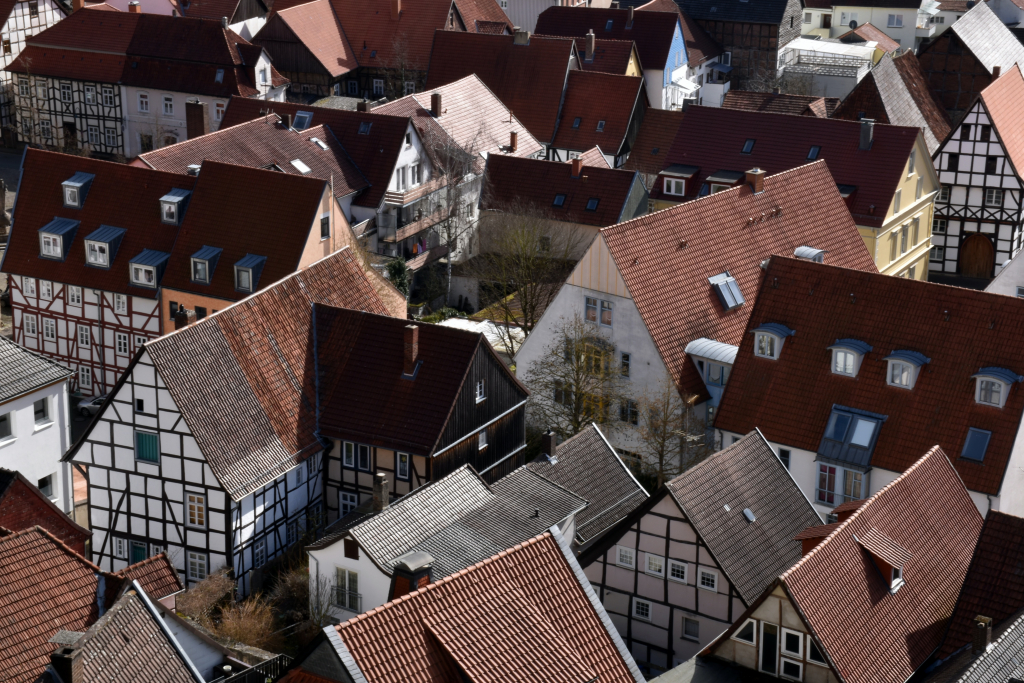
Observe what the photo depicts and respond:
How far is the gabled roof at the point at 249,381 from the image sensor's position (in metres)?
47.7

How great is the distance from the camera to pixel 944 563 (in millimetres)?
40938

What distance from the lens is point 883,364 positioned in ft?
164

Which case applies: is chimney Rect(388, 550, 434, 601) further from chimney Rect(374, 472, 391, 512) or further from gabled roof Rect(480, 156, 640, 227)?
gabled roof Rect(480, 156, 640, 227)

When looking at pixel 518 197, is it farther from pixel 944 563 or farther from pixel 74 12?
pixel 74 12

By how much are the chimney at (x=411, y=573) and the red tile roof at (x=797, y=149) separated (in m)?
38.4

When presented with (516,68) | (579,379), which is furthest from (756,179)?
(516,68)

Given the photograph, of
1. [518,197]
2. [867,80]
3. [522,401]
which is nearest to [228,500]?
[522,401]

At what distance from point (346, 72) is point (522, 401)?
53314mm

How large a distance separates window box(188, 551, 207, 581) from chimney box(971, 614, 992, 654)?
24066 mm

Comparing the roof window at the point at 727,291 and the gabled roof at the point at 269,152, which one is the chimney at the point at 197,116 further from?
the roof window at the point at 727,291

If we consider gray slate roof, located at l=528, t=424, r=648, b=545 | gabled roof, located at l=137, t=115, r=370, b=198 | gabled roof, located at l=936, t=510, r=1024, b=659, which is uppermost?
gabled roof, located at l=137, t=115, r=370, b=198

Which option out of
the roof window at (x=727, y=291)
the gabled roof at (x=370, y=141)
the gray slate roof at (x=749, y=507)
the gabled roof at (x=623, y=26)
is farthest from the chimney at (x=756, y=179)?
the gabled roof at (x=623, y=26)

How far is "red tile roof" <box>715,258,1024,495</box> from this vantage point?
4816 cm

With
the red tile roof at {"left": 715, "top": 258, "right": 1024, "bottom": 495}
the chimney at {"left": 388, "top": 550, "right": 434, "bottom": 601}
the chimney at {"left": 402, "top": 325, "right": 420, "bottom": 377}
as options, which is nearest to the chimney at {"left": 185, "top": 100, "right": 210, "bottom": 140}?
the chimney at {"left": 402, "top": 325, "right": 420, "bottom": 377}
